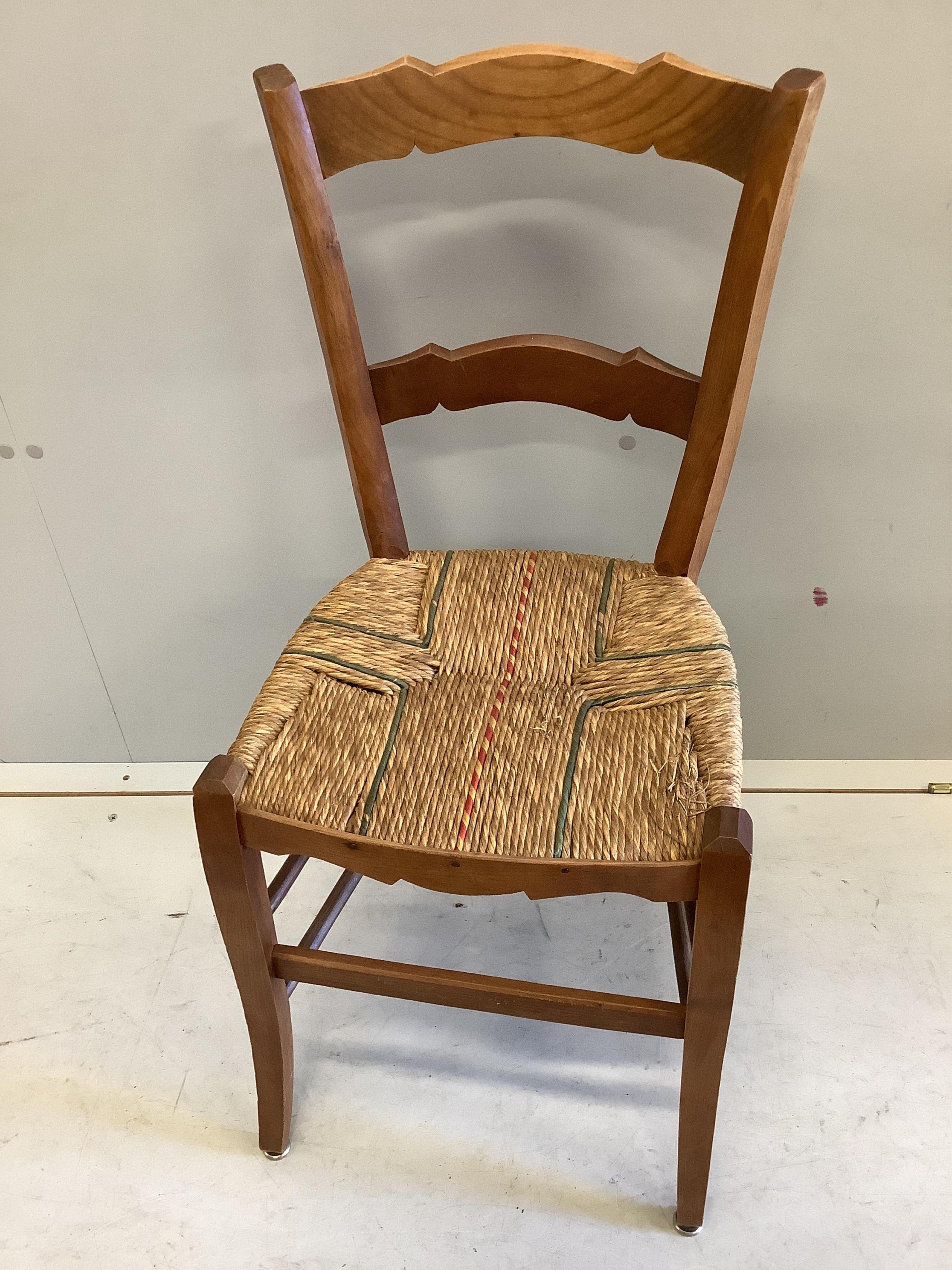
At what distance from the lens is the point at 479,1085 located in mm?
1083

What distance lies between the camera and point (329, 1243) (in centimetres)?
94

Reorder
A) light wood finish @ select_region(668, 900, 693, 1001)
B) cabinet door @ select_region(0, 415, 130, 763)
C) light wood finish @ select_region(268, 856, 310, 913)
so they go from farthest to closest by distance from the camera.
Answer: cabinet door @ select_region(0, 415, 130, 763)
light wood finish @ select_region(268, 856, 310, 913)
light wood finish @ select_region(668, 900, 693, 1001)

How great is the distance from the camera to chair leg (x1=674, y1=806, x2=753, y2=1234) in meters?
0.72

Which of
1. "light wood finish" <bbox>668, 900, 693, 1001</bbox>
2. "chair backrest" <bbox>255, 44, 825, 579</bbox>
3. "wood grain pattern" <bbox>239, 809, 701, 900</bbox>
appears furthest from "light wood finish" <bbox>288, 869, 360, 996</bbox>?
"chair backrest" <bbox>255, 44, 825, 579</bbox>

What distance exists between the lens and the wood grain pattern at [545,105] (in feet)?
2.75

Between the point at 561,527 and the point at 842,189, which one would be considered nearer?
the point at 842,189

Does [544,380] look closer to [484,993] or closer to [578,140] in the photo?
[578,140]

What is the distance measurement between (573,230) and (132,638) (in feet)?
2.86

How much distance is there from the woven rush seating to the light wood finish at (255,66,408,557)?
0.20ft

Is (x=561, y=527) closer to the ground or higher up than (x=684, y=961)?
higher up

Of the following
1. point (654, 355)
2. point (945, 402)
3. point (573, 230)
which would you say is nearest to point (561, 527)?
point (654, 355)

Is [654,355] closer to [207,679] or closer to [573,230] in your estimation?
[573,230]

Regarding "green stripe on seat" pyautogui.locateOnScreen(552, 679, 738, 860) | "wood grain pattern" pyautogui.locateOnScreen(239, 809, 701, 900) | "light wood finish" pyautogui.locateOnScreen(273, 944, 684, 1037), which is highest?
"green stripe on seat" pyautogui.locateOnScreen(552, 679, 738, 860)

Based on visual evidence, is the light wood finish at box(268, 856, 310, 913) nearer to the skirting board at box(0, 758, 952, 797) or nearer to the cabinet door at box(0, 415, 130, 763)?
the skirting board at box(0, 758, 952, 797)
